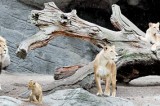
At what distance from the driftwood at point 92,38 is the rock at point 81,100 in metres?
1.27

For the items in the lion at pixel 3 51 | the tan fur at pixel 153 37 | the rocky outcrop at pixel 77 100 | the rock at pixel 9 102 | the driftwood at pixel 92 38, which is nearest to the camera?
the rock at pixel 9 102

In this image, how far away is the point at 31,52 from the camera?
46.5 ft

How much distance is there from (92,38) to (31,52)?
478cm

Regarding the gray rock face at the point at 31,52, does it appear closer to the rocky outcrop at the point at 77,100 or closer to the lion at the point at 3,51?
the lion at the point at 3,51

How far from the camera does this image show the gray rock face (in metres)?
14.1

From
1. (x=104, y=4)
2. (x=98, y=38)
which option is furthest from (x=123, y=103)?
(x=104, y=4)

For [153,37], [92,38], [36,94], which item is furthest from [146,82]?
[36,94]

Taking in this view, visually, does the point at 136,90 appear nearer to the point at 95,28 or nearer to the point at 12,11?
the point at 95,28

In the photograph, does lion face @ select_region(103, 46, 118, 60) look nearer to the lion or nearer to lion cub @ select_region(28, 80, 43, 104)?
lion cub @ select_region(28, 80, 43, 104)

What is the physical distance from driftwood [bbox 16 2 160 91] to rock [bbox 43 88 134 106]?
4.16 feet

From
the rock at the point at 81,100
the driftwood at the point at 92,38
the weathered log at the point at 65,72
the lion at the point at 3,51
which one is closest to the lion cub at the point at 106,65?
the rock at the point at 81,100

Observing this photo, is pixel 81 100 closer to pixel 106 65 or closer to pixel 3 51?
pixel 106 65

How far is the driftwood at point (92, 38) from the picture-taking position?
357 inches

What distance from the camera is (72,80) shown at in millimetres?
9023
